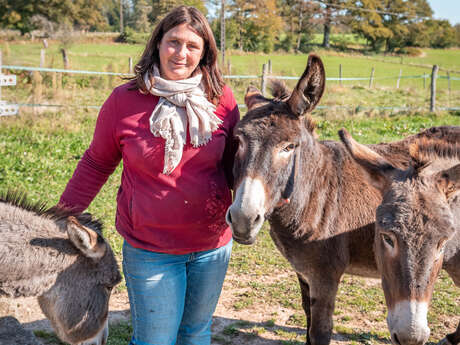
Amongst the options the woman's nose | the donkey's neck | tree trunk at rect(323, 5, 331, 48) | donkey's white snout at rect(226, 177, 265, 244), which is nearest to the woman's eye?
the donkey's neck

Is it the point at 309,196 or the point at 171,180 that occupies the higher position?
the point at 171,180

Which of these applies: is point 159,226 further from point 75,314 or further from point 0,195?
point 0,195

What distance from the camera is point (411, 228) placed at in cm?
205

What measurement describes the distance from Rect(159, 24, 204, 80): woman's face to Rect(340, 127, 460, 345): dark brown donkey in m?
1.06

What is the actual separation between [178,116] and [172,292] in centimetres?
100

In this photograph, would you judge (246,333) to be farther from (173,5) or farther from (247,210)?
(173,5)

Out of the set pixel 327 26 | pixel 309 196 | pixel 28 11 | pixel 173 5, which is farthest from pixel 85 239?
pixel 327 26

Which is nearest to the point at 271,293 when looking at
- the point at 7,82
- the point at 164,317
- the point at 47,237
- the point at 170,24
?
the point at 164,317

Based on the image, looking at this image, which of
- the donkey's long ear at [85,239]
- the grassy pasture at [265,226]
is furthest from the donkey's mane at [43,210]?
the grassy pasture at [265,226]

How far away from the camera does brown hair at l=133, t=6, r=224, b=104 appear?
89.0 inches

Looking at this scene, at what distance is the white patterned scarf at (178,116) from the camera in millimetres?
2148

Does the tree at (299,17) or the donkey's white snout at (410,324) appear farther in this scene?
the tree at (299,17)

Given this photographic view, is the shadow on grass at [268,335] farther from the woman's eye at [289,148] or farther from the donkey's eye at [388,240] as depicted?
the woman's eye at [289,148]

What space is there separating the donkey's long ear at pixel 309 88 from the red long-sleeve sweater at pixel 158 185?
486mm
